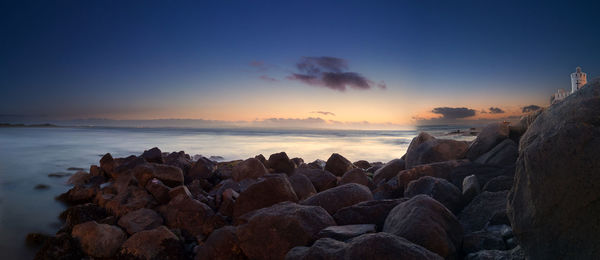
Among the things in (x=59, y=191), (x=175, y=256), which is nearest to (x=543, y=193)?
(x=175, y=256)

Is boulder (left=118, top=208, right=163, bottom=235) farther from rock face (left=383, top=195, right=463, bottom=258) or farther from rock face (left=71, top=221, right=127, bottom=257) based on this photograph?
rock face (left=383, top=195, right=463, bottom=258)

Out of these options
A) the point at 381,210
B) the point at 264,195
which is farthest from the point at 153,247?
the point at 381,210

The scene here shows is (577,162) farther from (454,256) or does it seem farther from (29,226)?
(29,226)

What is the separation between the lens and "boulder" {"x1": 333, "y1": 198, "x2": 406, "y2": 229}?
15.4ft

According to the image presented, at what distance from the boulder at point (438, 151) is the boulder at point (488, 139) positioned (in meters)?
0.45

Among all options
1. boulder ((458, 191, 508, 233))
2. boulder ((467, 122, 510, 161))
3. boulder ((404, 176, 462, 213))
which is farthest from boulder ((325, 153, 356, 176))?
boulder ((458, 191, 508, 233))

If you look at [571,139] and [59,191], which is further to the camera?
[59,191]

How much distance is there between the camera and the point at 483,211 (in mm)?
4734

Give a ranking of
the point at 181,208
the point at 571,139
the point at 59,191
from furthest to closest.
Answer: the point at 59,191, the point at 181,208, the point at 571,139

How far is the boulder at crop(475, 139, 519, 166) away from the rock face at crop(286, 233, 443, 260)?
476 cm

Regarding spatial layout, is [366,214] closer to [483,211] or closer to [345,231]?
[345,231]

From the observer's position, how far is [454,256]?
3736 mm

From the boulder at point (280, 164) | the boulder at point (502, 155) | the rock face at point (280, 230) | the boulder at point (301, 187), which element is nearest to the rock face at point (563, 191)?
the rock face at point (280, 230)

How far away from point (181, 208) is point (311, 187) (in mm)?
2891
